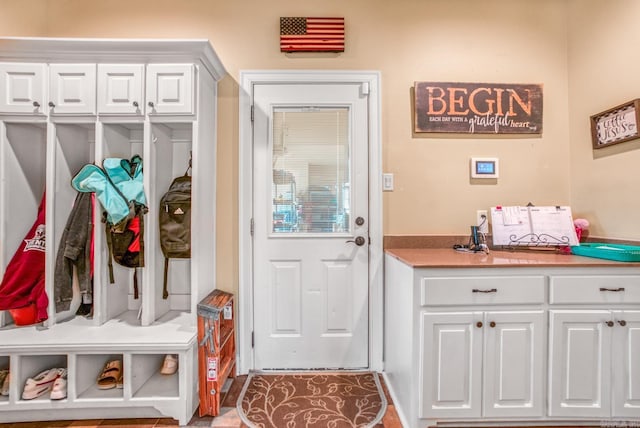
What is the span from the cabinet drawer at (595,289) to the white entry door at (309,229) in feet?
3.59

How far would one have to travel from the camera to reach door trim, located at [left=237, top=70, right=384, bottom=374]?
222 centimetres

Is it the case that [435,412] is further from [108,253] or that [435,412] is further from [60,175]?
[60,175]

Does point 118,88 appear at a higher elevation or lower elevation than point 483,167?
higher

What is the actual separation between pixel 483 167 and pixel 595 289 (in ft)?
3.31

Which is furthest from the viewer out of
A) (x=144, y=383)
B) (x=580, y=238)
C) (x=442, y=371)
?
(x=580, y=238)

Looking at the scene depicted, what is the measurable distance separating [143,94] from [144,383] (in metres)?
1.70

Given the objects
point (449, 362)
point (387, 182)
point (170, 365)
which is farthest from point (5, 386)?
point (387, 182)

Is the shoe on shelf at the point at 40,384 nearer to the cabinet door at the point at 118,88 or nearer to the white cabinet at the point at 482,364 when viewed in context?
the cabinet door at the point at 118,88

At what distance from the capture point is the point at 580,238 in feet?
7.06

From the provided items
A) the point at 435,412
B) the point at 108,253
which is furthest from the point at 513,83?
the point at 108,253

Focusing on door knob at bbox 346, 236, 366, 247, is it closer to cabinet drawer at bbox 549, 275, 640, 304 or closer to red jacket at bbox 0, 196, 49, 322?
cabinet drawer at bbox 549, 275, 640, 304

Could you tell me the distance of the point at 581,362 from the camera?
1591 mm

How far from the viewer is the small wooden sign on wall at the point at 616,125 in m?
1.81

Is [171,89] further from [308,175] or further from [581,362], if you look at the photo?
[581,362]
